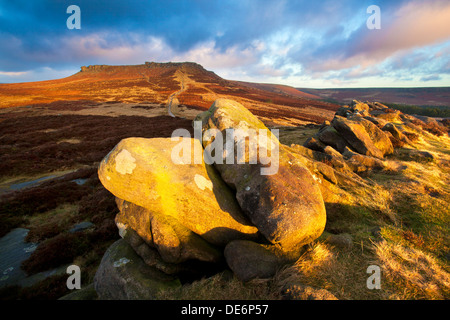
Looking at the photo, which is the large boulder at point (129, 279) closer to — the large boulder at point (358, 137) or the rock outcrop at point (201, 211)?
the rock outcrop at point (201, 211)

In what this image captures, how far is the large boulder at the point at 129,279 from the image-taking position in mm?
5305

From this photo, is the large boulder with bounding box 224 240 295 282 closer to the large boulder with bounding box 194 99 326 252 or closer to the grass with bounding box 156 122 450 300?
the grass with bounding box 156 122 450 300

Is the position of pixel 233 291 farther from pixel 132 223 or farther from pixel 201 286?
pixel 132 223

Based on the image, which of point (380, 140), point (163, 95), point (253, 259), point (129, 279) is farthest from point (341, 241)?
point (163, 95)

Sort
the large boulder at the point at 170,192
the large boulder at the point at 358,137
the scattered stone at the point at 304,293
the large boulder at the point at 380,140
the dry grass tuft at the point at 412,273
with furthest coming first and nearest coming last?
1. the large boulder at the point at 380,140
2. the large boulder at the point at 358,137
3. the large boulder at the point at 170,192
4. the dry grass tuft at the point at 412,273
5. the scattered stone at the point at 304,293

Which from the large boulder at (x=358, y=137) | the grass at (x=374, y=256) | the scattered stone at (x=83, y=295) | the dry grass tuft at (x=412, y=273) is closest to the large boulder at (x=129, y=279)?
the scattered stone at (x=83, y=295)

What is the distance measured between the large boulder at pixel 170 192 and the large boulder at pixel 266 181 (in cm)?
77

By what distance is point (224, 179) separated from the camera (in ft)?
22.9

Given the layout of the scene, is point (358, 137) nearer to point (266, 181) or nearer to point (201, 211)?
point (266, 181)

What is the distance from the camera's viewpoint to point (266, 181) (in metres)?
5.93

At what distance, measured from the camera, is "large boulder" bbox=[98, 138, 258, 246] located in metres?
5.83

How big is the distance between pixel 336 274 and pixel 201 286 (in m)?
3.69

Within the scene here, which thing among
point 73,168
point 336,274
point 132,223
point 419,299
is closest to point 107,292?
point 132,223
